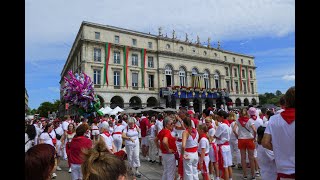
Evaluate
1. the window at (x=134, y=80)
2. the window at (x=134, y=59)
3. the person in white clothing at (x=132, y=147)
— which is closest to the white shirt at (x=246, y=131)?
the person in white clothing at (x=132, y=147)

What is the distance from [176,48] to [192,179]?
1458 inches

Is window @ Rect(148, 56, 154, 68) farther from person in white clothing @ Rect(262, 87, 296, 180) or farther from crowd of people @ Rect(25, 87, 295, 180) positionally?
person in white clothing @ Rect(262, 87, 296, 180)

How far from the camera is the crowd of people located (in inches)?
81.7

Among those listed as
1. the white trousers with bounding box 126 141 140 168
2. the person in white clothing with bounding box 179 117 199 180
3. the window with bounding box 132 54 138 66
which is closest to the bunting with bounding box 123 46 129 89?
the window with bounding box 132 54 138 66

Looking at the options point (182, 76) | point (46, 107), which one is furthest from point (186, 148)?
point (46, 107)

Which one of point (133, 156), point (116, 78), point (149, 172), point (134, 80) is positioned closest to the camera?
point (133, 156)

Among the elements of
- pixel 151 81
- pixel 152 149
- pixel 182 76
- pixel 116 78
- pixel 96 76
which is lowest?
pixel 152 149

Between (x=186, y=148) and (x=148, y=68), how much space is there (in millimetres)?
33012

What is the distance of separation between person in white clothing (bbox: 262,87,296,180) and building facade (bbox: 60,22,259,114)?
101ft

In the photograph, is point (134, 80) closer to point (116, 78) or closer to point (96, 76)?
point (116, 78)

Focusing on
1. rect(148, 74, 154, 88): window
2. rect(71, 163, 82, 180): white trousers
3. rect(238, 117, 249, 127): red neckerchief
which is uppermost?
rect(148, 74, 154, 88): window

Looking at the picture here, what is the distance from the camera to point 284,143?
2986 mm
